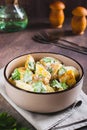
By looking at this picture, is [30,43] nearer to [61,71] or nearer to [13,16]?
[13,16]

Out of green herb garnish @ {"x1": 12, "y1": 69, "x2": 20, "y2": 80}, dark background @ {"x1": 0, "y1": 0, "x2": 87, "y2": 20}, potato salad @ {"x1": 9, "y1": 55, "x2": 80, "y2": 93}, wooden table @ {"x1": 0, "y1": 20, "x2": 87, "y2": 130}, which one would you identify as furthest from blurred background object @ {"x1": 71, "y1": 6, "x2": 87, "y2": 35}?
green herb garnish @ {"x1": 12, "y1": 69, "x2": 20, "y2": 80}

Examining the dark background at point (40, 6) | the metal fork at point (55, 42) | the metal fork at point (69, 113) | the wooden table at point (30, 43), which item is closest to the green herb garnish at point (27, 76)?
the metal fork at point (69, 113)

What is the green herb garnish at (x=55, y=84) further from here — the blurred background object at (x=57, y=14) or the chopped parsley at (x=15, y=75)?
the blurred background object at (x=57, y=14)

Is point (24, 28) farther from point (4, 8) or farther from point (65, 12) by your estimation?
point (65, 12)

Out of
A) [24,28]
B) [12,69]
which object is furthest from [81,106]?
[24,28]

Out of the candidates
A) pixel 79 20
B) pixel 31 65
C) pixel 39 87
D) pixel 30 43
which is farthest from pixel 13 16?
pixel 39 87

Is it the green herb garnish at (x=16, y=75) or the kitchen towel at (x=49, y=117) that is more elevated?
the green herb garnish at (x=16, y=75)
